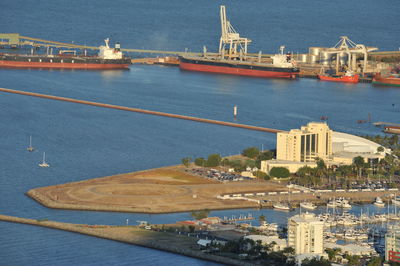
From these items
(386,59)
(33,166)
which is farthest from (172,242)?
(386,59)

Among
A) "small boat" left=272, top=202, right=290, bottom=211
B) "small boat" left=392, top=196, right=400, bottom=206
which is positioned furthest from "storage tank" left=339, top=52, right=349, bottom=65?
"small boat" left=272, top=202, right=290, bottom=211

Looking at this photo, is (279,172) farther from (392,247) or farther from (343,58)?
(343,58)

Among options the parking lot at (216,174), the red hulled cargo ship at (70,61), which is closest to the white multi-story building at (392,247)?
the parking lot at (216,174)

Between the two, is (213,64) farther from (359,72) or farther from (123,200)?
(123,200)

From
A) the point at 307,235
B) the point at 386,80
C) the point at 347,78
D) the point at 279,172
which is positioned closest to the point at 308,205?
the point at 279,172

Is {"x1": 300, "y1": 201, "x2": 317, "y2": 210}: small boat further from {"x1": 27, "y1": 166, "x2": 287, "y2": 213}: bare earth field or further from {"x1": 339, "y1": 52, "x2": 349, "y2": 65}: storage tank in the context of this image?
{"x1": 339, "y1": 52, "x2": 349, "y2": 65}: storage tank

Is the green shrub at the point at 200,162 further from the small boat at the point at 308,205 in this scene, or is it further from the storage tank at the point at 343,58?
the storage tank at the point at 343,58
